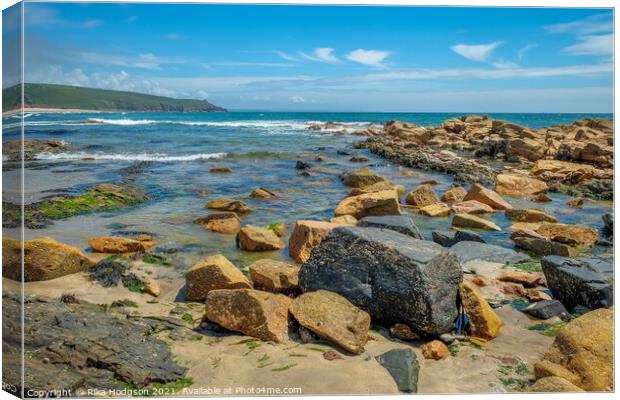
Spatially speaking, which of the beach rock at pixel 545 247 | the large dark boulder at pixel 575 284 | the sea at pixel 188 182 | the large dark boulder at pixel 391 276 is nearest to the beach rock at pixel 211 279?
the large dark boulder at pixel 391 276

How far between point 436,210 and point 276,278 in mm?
6215

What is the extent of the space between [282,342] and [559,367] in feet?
7.85

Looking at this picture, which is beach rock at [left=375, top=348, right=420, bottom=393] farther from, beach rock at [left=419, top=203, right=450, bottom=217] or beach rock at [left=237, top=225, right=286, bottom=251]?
beach rock at [left=419, top=203, right=450, bottom=217]

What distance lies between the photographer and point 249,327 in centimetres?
475

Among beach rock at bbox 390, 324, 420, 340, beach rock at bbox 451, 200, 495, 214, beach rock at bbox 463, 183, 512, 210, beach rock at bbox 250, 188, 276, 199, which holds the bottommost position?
beach rock at bbox 390, 324, 420, 340

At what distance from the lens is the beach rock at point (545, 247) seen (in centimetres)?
805

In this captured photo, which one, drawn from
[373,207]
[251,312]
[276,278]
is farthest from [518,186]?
[251,312]

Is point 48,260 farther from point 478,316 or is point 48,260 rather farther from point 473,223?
point 473,223

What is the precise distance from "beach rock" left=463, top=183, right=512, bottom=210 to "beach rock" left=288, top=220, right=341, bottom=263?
18.2 ft

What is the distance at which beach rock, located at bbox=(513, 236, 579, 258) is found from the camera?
8055 mm

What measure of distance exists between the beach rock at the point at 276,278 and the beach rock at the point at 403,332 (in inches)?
50.7

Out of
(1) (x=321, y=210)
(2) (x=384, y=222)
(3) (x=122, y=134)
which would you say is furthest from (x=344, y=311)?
(3) (x=122, y=134)

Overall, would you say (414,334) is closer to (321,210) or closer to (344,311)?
(344,311)

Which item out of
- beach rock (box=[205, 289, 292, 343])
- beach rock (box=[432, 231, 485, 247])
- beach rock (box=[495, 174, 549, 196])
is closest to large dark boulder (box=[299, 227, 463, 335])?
beach rock (box=[205, 289, 292, 343])
